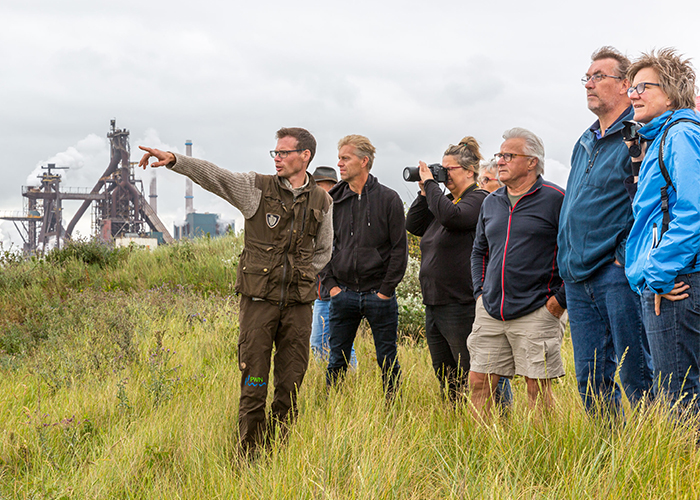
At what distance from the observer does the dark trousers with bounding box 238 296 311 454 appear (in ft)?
11.7

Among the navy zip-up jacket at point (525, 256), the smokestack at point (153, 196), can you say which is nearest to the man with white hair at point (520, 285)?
the navy zip-up jacket at point (525, 256)

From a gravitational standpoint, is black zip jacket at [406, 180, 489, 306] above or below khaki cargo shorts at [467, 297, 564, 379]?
above

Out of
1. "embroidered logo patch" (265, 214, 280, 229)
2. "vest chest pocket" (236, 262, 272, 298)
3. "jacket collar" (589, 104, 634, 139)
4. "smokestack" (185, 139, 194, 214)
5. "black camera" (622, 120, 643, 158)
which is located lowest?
"vest chest pocket" (236, 262, 272, 298)

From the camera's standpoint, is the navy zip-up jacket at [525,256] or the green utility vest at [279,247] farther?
the green utility vest at [279,247]

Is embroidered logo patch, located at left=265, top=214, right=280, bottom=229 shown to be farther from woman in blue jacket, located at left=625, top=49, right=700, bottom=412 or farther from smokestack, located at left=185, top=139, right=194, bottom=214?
smokestack, located at left=185, top=139, right=194, bottom=214

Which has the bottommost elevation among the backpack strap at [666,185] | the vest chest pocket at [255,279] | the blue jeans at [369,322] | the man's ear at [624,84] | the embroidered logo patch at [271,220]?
the blue jeans at [369,322]

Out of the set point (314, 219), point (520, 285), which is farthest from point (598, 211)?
point (314, 219)

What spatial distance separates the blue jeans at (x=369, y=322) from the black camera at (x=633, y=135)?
7.03ft

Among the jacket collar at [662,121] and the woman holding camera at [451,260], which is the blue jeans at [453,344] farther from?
the jacket collar at [662,121]

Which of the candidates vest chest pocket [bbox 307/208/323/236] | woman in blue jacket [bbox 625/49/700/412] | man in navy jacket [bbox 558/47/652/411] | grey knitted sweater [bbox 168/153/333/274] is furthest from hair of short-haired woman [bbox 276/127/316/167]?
woman in blue jacket [bbox 625/49/700/412]

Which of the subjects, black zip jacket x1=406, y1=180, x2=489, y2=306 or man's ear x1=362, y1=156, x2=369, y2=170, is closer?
black zip jacket x1=406, y1=180, x2=489, y2=306

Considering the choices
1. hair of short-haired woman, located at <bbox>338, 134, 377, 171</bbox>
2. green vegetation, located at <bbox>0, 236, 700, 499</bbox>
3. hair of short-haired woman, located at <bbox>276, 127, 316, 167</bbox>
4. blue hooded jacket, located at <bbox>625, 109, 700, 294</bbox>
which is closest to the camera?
blue hooded jacket, located at <bbox>625, 109, 700, 294</bbox>

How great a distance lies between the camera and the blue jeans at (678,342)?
2.47m

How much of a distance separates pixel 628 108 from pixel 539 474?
2.03 metres
